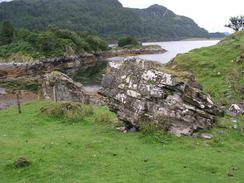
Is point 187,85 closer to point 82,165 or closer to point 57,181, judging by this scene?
point 82,165

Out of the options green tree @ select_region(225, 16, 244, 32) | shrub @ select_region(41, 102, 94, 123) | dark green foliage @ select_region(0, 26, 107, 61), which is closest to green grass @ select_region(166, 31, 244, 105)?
shrub @ select_region(41, 102, 94, 123)

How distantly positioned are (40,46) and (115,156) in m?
131

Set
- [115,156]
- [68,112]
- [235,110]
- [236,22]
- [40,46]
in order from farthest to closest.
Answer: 1. [40,46]
2. [236,22]
3. [68,112]
4. [235,110]
5. [115,156]

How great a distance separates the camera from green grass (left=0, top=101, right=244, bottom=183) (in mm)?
18941

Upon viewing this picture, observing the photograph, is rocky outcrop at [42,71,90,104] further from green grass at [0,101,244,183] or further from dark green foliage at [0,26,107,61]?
dark green foliage at [0,26,107,61]

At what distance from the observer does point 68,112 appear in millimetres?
33688

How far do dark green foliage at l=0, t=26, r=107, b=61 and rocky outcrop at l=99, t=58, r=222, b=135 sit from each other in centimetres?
10853

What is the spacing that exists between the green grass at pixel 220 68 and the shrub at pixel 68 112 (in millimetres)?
11583

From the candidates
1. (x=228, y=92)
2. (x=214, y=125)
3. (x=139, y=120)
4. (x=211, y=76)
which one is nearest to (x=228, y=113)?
(x=214, y=125)

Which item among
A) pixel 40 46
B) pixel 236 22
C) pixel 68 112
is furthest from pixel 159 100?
pixel 40 46

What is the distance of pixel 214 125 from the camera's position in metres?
27.2

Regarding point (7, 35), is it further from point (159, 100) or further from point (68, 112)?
point (159, 100)

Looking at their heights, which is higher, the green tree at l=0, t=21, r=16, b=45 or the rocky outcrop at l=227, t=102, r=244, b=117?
the green tree at l=0, t=21, r=16, b=45

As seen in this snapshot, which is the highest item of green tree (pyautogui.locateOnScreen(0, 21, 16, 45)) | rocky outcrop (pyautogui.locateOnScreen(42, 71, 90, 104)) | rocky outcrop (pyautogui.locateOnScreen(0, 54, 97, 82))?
green tree (pyautogui.locateOnScreen(0, 21, 16, 45))
